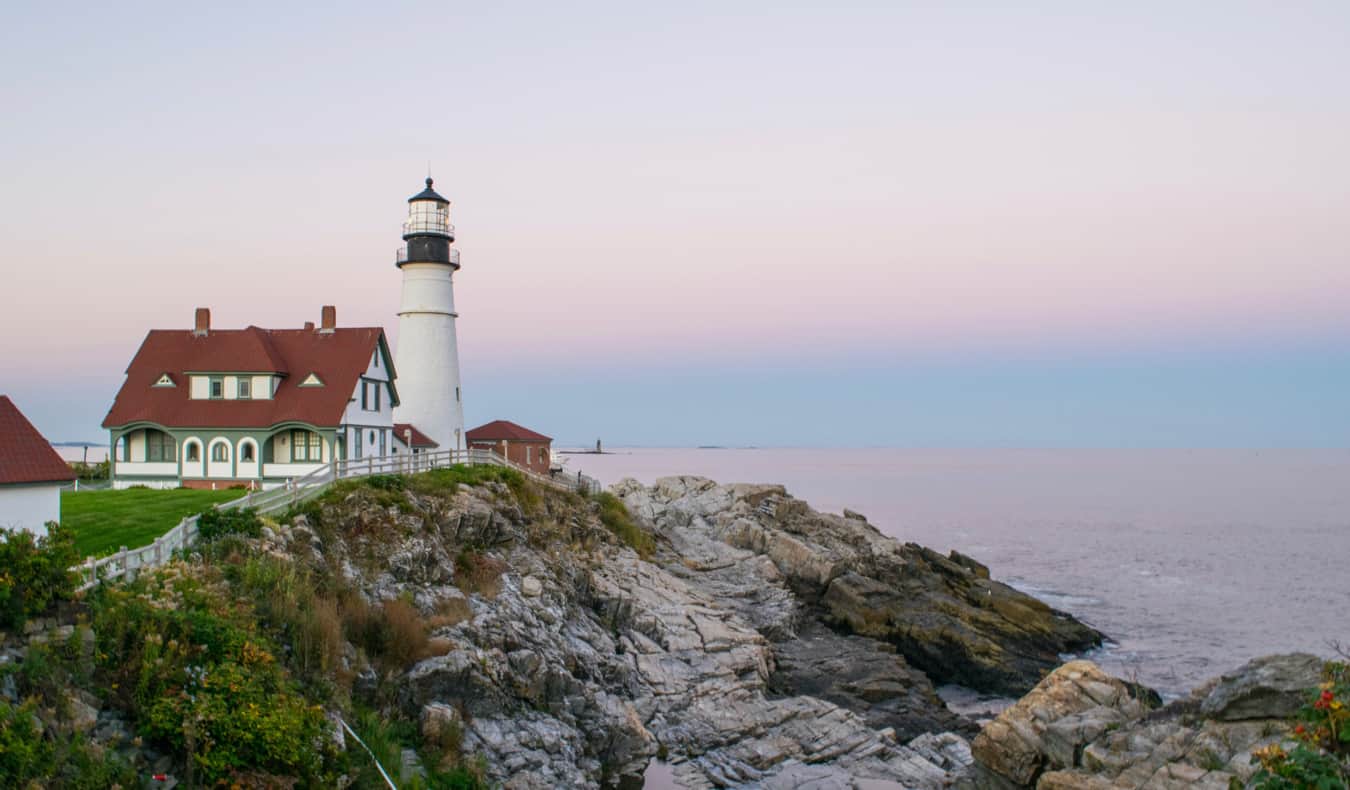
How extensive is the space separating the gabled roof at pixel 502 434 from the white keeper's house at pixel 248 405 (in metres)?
8.96

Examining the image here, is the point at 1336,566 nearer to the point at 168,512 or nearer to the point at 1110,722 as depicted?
the point at 1110,722

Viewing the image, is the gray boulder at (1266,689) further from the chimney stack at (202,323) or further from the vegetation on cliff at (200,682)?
the chimney stack at (202,323)

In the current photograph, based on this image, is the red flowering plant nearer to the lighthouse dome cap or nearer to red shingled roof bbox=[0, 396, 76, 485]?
red shingled roof bbox=[0, 396, 76, 485]

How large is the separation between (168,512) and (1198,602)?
4273cm

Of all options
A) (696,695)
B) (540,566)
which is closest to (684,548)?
(540,566)

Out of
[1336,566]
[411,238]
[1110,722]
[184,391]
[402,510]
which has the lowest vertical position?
[1336,566]

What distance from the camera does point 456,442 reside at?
42.4 m

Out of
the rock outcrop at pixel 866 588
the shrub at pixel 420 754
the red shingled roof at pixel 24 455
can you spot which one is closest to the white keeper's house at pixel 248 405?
the rock outcrop at pixel 866 588

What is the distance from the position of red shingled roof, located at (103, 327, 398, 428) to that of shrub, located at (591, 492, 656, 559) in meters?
10.6

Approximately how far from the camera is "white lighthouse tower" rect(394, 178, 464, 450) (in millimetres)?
40844

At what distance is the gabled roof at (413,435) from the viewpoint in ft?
132

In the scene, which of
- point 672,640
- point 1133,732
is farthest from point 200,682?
point 672,640

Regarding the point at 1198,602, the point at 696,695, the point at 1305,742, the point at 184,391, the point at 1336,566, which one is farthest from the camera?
the point at 1336,566

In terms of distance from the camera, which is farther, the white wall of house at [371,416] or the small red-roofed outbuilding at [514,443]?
the small red-roofed outbuilding at [514,443]
